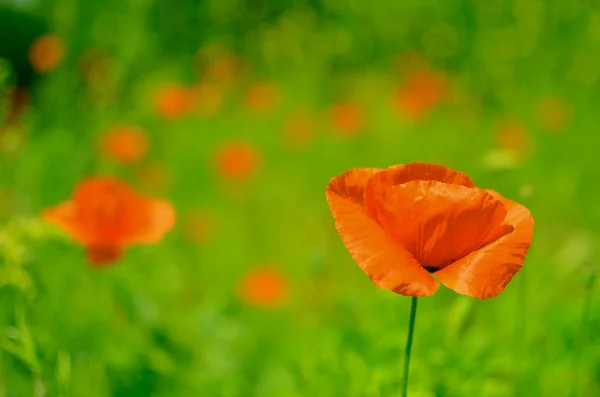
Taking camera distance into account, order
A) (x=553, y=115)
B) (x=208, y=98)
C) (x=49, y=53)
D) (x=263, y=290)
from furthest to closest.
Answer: (x=208, y=98) < (x=553, y=115) < (x=49, y=53) < (x=263, y=290)

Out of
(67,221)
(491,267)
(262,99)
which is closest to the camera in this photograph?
(491,267)

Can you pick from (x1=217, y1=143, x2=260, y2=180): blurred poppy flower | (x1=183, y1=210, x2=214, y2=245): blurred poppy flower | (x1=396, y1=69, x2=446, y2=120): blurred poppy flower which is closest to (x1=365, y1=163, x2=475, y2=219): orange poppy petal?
(x1=183, y1=210, x2=214, y2=245): blurred poppy flower

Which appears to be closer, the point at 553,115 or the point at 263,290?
the point at 263,290

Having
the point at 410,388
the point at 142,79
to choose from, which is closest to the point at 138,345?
the point at 410,388

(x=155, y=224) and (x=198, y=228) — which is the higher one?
(x=155, y=224)

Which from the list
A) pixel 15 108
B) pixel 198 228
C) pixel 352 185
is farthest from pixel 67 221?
pixel 15 108

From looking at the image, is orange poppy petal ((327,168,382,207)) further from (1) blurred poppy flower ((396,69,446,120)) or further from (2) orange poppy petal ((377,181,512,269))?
(1) blurred poppy flower ((396,69,446,120))

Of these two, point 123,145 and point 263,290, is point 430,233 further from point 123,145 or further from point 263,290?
point 123,145

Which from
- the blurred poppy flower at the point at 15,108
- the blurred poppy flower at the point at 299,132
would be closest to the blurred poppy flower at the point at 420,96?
the blurred poppy flower at the point at 299,132
